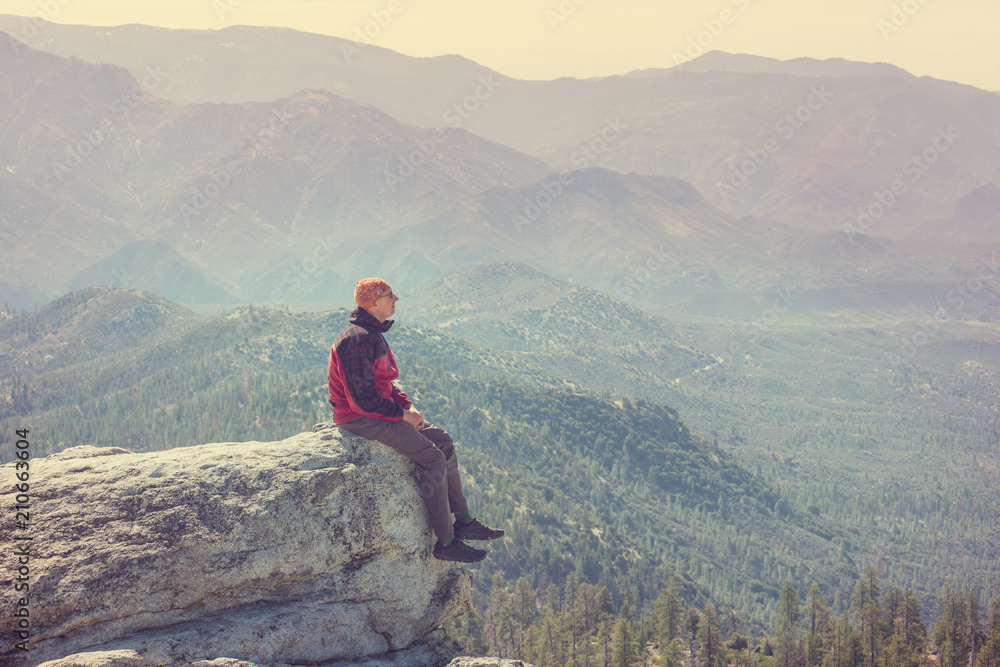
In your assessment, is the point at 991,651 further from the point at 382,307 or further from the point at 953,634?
the point at 382,307

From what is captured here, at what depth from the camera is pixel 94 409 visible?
151m

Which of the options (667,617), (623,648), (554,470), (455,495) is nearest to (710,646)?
(667,617)

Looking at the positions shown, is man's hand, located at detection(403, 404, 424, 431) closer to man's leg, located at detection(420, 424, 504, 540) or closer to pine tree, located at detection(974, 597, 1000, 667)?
man's leg, located at detection(420, 424, 504, 540)

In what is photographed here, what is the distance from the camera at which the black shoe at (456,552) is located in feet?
61.9

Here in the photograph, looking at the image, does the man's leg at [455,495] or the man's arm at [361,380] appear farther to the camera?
the man's leg at [455,495]

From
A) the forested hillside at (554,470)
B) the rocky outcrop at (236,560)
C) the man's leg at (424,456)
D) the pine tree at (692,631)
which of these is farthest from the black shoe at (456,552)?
the forested hillside at (554,470)

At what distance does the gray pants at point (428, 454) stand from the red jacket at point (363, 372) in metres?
0.26

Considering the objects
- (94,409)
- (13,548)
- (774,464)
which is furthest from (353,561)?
(774,464)

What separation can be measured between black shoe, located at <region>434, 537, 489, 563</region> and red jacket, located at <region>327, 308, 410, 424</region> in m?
3.45

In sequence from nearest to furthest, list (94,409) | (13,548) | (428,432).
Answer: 1. (13,548)
2. (428,432)
3. (94,409)

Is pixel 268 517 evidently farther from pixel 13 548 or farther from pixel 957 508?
pixel 957 508

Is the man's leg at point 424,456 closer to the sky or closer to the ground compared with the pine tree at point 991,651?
closer to the sky

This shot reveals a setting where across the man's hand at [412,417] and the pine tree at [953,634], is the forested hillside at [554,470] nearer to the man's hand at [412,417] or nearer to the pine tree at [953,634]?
the pine tree at [953,634]

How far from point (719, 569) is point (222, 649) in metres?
124
